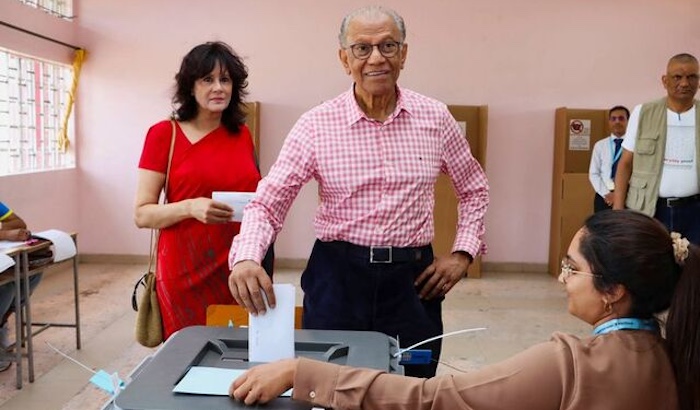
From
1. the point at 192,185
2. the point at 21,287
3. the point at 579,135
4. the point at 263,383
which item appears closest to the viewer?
the point at 263,383

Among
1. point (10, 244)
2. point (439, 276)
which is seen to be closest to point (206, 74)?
point (439, 276)

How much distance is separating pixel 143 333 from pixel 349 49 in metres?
1.18

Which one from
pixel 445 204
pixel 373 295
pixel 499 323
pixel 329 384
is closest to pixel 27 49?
pixel 445 204

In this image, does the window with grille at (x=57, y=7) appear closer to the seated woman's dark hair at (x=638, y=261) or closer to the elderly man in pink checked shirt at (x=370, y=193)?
the elderly man in pink checked shirt at (x=370, y=193)

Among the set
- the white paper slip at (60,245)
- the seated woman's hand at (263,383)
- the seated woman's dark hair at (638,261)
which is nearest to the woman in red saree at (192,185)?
the seated woman's hand at (263,383)

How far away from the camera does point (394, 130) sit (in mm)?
1676

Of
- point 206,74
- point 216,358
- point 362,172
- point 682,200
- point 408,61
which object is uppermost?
point 408,61

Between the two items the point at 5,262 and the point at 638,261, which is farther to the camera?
the point at 5,262

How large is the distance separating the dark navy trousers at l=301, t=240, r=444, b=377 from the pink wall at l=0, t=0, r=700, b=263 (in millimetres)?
4511

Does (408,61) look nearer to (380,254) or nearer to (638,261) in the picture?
(380,254)

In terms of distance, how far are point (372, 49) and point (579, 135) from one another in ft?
15.8

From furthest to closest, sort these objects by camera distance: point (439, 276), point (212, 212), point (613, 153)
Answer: point (613, 153), point (212, 212), point (439, 276)

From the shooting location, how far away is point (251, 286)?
1252mm

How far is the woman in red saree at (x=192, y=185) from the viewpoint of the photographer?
209 cm
